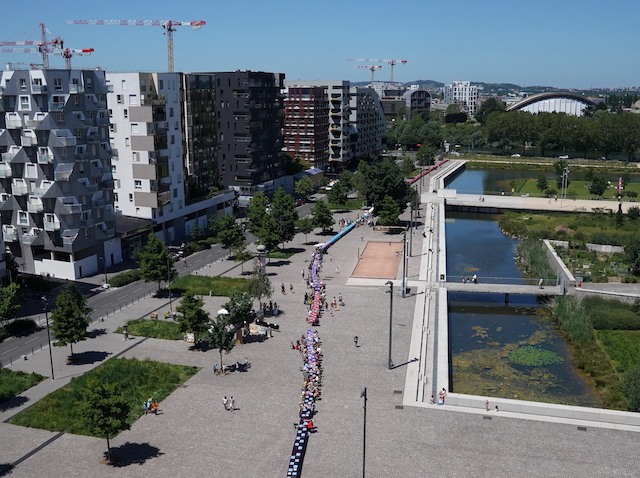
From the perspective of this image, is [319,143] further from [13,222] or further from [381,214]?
[13,222]

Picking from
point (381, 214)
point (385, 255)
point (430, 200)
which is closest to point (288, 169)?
point (430, 200)

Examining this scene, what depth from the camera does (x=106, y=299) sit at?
57.1 meters

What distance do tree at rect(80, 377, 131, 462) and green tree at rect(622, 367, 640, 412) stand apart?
2883cm

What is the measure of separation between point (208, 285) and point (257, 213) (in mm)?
19590

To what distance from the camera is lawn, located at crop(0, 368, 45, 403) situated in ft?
125

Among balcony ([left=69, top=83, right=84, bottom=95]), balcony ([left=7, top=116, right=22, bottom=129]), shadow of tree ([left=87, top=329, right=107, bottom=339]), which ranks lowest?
shadow of tree ([left=87, top=329, right=107, bottom=339])

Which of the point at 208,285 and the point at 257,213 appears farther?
the point at 257,213

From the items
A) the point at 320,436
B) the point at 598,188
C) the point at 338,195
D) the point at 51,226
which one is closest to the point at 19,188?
the point at 51,226

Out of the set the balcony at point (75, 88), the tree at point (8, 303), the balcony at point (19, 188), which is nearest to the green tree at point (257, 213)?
the balcony at point (75, 88)

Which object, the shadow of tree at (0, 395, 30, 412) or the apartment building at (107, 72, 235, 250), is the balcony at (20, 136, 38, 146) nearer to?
the apartment building at (107, 72, 235, 250)

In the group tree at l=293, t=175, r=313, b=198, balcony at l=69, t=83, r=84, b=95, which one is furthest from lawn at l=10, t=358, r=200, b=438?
tree at l=293, t=175, r=313, b=198

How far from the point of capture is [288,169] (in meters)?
113

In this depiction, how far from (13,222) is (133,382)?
33461 mm

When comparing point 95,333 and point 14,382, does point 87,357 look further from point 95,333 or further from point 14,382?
point 14,382
